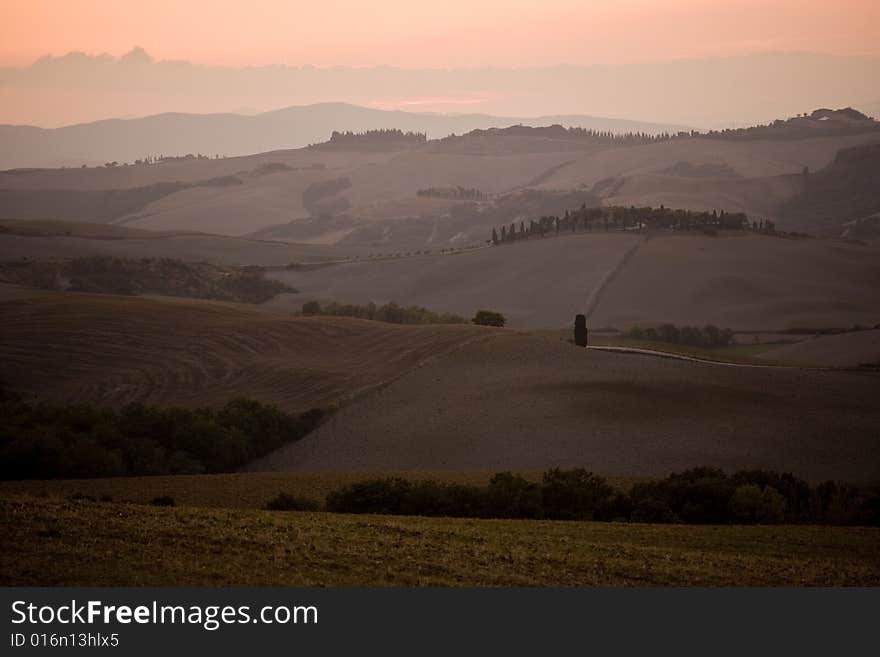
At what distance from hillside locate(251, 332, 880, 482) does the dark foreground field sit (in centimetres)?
2206

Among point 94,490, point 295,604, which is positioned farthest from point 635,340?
point 295,604

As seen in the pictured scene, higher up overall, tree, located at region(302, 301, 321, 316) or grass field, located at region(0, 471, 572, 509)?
tree, located at region(302, 301, 321, 316)

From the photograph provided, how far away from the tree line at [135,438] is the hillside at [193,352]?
6.84m

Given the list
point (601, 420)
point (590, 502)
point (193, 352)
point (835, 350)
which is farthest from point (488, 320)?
point (590, 502)

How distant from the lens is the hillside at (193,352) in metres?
70.3

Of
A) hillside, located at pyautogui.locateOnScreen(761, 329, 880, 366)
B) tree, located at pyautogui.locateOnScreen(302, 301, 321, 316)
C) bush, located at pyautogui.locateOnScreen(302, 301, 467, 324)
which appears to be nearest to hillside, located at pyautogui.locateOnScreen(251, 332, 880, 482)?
hillside, located at pyautogui.locateOnScreen(761, 329, 880, 366)

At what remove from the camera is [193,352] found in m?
79.8

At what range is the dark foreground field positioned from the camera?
21141 millimetres

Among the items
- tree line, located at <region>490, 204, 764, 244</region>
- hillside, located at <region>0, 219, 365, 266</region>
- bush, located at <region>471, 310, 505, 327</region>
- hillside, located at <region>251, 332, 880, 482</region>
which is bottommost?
hillside, located at <region>251, 332, 880, 482</region>

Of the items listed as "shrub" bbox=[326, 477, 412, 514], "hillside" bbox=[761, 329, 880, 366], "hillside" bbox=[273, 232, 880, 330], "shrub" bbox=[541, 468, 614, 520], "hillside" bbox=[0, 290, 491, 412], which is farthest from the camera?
"hillside" bbox=[273, 232, 880, 330]

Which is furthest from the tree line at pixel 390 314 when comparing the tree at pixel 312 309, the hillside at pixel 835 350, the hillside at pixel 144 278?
the hillside at pixel 835 350

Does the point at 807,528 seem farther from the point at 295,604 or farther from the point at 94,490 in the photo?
the point at 94,490

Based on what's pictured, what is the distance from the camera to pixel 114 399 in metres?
68.6

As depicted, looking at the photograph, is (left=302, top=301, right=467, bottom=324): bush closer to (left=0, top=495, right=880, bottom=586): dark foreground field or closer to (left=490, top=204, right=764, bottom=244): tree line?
(left=490, top=204, right=764, bottom=244): tree line
